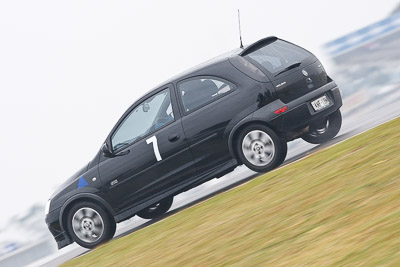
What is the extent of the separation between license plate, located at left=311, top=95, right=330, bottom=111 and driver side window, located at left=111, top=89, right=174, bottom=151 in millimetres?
1785

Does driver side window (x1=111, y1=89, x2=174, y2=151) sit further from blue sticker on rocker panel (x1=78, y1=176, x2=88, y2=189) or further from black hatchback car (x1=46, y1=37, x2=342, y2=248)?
blue sticker on rocker panel (x1=78, y1=176, x2=88, y2=189)

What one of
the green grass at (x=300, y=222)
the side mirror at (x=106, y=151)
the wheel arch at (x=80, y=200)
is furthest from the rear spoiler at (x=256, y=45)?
the wheel arch at (x=80, y=200)

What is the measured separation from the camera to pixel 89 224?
37.6 ft

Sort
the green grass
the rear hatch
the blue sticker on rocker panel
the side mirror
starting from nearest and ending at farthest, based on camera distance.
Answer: the green grass → the rear hatch → the side mirror → the blue sticker on rocker panel

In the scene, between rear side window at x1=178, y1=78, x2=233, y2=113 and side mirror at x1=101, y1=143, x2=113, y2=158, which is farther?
side mirror at x1=101, y1=143, x2=113, y2=158

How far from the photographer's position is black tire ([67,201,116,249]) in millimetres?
11422

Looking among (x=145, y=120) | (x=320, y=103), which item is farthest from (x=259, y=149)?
(x=145, y=120)

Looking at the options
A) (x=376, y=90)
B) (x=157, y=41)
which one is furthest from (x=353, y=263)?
(x=157, y=41)

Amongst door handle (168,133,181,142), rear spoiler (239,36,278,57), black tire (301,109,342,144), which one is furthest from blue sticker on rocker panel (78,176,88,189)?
black tire (301,109,342,144)

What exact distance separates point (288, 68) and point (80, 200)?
3.17m

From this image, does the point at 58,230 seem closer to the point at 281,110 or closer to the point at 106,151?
the point at 106,151

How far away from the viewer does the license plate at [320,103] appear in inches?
426

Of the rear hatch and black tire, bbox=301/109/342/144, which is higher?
the rear hatch

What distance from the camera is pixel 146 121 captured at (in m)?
11.4
